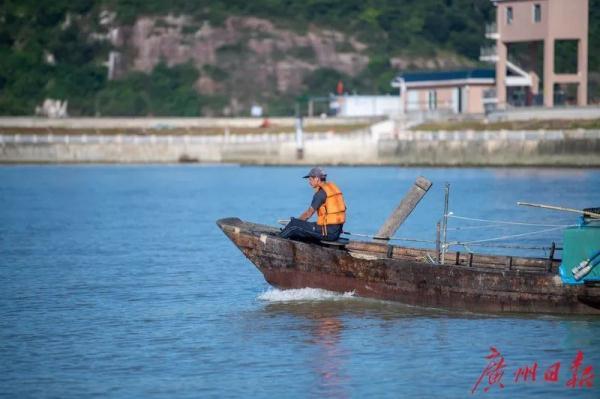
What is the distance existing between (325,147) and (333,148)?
608mm

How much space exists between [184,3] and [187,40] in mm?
7101

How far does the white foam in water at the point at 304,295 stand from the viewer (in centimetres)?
2409

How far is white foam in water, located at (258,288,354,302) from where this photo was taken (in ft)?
79.0

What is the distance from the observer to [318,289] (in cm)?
2428

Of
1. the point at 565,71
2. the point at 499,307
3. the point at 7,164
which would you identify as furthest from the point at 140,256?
the point at 565,71

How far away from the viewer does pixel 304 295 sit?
2445cm

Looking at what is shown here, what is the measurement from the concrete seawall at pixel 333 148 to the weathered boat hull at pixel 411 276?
1861 inches

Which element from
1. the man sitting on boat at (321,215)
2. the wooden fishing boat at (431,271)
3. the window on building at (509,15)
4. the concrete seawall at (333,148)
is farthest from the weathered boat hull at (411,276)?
the window on building at (509,15)

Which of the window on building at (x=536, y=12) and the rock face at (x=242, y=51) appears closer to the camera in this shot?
the window on building at (x=536, y=12)

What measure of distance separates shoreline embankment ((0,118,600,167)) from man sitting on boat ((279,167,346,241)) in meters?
47.5

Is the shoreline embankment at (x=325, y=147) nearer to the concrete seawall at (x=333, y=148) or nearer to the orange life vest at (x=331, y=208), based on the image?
the concrete seawall at (x=333, y=148)

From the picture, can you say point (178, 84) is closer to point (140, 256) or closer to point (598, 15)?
point (598, 15)

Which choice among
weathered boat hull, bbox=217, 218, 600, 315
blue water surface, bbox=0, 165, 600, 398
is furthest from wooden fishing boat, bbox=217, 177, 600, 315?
blue water surface, bbox=0, 165, 600, 398

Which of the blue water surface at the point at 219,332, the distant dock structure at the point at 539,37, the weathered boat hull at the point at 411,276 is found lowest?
the blue water surface at the point at 219,332
